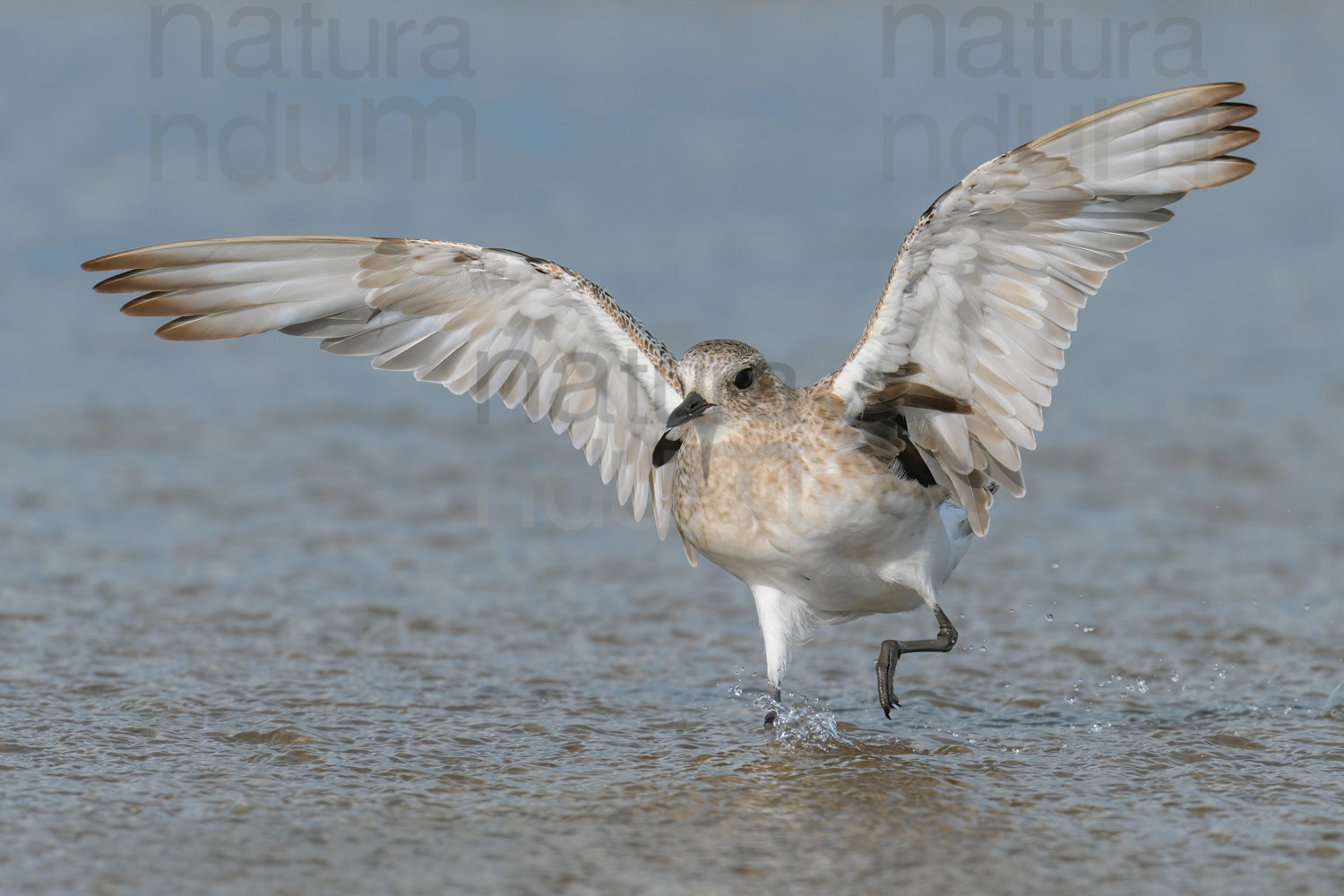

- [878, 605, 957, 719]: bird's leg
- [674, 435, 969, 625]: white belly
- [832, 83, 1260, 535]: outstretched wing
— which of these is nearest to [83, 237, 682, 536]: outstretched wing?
[674, 435, 969, 625]: white belly

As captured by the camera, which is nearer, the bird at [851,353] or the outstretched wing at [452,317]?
the bird at [851,353]

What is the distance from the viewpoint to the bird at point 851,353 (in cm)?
565

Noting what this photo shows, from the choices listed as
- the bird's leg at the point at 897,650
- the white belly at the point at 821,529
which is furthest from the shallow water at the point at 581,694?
the white belly at the point at 821,529

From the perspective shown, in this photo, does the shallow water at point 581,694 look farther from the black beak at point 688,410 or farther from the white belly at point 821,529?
the black beak at point 688,410

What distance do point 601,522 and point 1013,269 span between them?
12.7 ft

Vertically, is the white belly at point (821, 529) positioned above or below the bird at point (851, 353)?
below

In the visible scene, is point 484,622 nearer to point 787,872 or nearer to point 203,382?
point 787,872

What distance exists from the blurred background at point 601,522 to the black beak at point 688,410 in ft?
4.20

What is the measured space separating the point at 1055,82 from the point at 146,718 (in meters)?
13.7

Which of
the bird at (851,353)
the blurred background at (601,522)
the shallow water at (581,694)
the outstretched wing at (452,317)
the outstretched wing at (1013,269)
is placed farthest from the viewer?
the outstretched wing at (452,317)

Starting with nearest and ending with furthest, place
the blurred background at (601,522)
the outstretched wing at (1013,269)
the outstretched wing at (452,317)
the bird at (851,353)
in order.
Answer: the blurred background at (601,522)
the outstretched wing at (1013,269)
the bird at (851,353)
the outstretched wing at (452,317)

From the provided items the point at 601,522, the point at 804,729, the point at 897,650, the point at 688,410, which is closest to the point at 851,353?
the point at 688,410

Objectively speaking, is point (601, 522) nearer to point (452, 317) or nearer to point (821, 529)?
point (452, 317)

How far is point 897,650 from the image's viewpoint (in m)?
6.32
